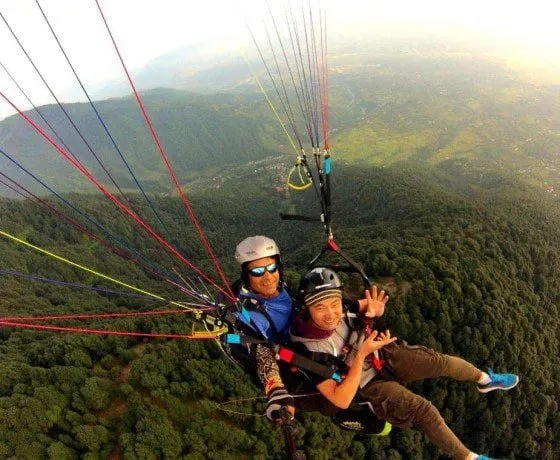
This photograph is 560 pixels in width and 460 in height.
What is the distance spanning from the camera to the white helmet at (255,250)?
570 centimetres

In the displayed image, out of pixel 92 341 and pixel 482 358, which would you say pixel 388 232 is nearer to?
pixel 482 358

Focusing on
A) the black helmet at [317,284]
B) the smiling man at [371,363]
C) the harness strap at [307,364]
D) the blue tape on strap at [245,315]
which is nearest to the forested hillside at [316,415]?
the smiling man at [371,363]

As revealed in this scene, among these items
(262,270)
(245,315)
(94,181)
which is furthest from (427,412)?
(94,181)

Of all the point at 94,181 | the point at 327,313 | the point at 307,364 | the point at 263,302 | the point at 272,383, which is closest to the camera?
the point at 94,181

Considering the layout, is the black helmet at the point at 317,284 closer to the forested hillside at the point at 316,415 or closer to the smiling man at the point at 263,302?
the smiling man at the point at 263,302

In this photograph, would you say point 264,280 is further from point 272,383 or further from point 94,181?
point 94,181

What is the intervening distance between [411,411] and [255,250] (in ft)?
10.8

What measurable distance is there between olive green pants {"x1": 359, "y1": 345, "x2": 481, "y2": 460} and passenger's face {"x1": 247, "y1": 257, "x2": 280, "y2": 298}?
80.5 inches

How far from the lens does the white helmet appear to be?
5.70 metres

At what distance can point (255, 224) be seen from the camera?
331 ft

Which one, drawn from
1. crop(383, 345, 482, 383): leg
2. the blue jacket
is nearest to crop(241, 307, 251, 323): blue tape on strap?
the blue jacket

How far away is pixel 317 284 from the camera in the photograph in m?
5.45

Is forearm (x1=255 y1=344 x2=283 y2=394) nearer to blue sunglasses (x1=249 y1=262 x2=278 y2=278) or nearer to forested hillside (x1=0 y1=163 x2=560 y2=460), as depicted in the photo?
blue sunglasses (x1=249 y1=262 x2=278 y2=278)

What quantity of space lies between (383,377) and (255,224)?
312 ft
